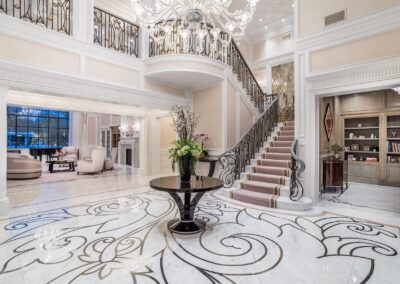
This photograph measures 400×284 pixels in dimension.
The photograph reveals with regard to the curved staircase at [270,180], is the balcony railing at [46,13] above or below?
above

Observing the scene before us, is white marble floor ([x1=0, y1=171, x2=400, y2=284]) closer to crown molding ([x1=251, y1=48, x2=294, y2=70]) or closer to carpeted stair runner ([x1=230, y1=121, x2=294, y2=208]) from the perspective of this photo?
carpeted stair runner ([x1=230, y1=121, x2=294, y2=208])

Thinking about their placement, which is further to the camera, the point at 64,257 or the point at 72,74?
the point at 72,74

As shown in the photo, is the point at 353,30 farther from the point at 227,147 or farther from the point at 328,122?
the point at 227,147

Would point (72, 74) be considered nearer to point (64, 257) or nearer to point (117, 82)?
point (117, 82)

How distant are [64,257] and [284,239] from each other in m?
2.71

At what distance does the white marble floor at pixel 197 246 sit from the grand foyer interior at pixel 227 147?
0.02 metres

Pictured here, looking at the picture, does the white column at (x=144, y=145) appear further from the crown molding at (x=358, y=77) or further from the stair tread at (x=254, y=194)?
the crown molding at (x=358, y=77)

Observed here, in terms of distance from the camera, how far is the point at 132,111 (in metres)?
8.62

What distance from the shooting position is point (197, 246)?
9.02 ft

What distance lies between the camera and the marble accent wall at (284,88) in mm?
8711

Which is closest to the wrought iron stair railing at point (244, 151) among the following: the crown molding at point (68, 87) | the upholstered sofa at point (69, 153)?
the crown molding at point (68, 87)

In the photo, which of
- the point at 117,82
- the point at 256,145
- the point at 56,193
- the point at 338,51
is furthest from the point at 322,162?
the point at 56,193

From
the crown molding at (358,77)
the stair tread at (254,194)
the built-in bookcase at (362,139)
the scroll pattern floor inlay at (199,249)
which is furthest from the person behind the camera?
the built-in bookcase at (362,139)

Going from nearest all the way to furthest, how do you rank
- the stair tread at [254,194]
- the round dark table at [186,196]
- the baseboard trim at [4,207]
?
1. the round dark table at [186,196]
2. the baseboard trim at [4,207]
3. the stair tread at [254,194]
